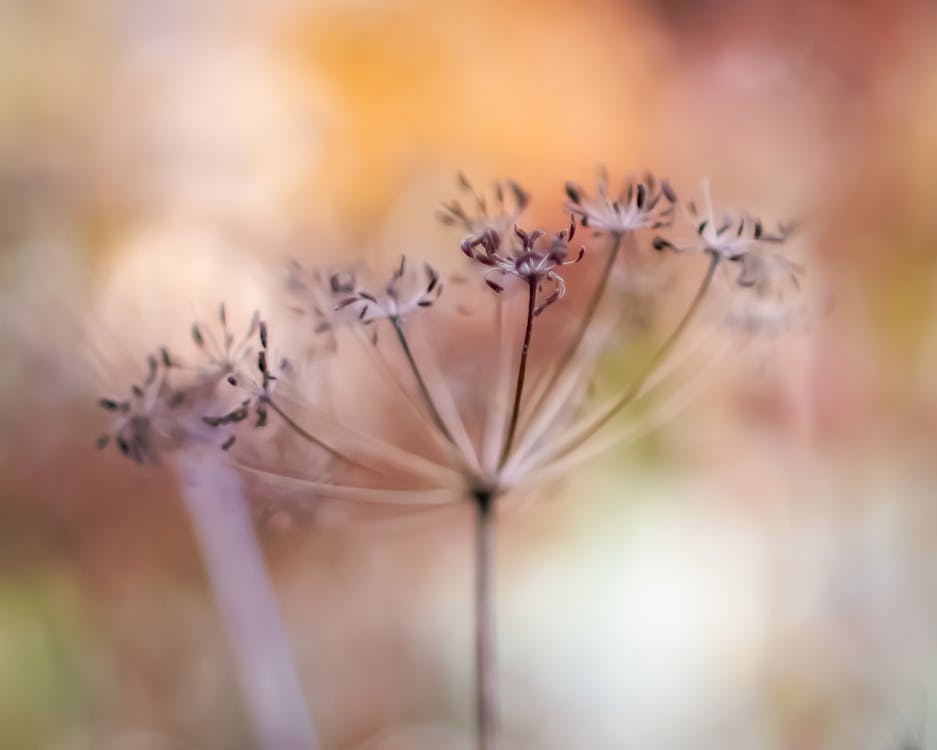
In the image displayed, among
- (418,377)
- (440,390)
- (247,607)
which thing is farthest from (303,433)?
(247,607)

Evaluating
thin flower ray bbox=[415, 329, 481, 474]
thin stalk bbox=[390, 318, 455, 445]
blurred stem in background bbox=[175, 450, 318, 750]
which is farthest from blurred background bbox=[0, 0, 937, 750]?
thin stalk bbox=[390, 318, 455, 445]

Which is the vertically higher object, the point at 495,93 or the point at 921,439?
the point at 495,93

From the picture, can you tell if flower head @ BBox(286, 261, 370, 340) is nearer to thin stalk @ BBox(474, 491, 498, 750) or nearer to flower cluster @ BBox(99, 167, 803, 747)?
flower cluster @ BBox(99, 167, 803, 747)

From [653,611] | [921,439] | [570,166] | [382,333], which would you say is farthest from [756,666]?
[570,166]

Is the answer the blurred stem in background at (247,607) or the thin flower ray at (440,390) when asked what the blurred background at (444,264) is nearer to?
the blurred stem in background at (247,607)

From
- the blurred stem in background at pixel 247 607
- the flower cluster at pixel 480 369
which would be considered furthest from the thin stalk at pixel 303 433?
the blurred stem in background at pixel 247 607

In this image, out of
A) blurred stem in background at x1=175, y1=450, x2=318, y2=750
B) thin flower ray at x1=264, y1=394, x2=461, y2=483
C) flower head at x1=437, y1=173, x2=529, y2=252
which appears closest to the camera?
flower head at x1=437, y1=173, x2=529, y2=252

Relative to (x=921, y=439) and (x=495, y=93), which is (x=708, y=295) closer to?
(x=921, y=439)
